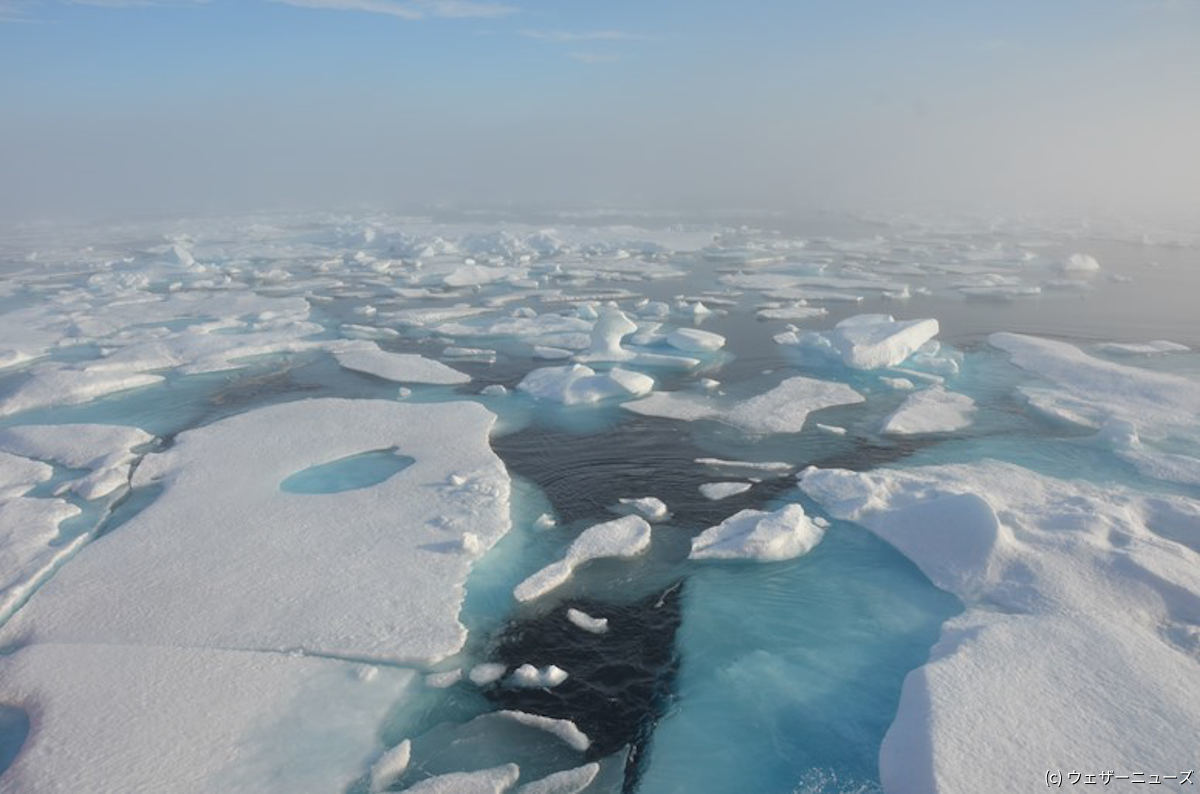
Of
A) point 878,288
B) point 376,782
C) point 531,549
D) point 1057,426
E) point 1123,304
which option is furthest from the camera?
point 878,288

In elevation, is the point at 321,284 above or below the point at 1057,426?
below

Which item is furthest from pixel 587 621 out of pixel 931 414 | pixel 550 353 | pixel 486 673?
pixel 550 353

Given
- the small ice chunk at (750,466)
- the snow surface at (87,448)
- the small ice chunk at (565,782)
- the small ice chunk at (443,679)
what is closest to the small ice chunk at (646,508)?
the small ice chunk at (750,466)

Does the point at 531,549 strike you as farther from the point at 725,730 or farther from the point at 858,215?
the point at 858,215

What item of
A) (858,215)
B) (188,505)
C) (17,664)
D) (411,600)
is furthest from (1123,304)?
(858,215)

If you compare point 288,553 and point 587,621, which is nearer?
point 587,621

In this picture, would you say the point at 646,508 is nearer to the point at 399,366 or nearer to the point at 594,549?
the point at 594,549

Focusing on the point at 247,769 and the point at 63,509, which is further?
the point at 63,509
